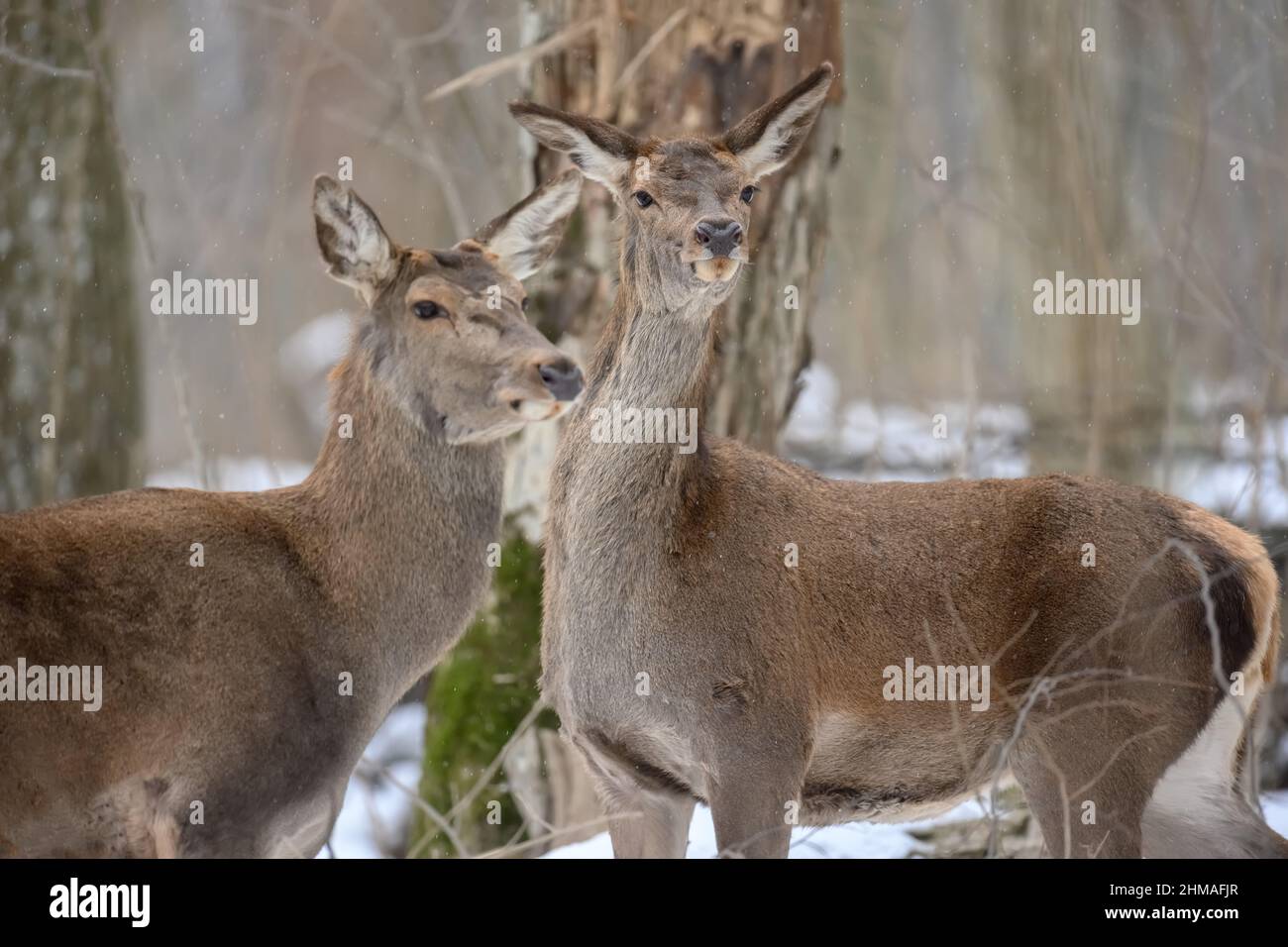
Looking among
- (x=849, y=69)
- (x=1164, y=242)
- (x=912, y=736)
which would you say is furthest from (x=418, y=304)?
(x=849, y=69)

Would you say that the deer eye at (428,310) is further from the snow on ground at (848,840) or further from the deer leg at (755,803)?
the snow on ground at (848,840)

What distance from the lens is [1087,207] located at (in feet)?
34.8

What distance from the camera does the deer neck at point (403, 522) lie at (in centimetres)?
575

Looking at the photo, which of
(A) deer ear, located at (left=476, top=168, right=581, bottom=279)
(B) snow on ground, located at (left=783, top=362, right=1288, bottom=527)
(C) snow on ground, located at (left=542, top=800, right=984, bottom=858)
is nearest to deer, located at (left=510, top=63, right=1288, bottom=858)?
(A) deer ear, located at (left=476, top=168, right=581, bottom=279)

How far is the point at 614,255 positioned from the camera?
7812mm

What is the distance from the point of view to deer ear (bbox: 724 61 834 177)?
6.07 meters

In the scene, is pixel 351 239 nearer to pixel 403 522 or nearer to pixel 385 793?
pixel 403 522

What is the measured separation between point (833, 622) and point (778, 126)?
6.34 feet

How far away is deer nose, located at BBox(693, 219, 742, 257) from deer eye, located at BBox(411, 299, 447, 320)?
0.98 meters

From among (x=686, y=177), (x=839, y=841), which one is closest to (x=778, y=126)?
(x=686, y=177)

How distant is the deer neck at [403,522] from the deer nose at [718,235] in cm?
110

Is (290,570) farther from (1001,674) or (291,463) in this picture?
(291,463)

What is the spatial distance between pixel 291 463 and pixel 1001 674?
365 inches

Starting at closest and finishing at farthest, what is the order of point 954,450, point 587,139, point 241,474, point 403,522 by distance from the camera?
point 403,522 → point 587,139 → point 954,450 → point 241,474
